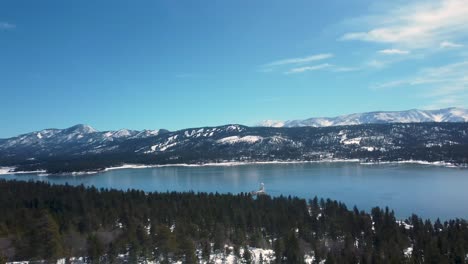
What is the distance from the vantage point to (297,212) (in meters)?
61.8

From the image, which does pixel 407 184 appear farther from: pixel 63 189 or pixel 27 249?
pixel 27 249

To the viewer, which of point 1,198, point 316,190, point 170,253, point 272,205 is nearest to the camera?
point 170,253

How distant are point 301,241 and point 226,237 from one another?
9262 millimetres

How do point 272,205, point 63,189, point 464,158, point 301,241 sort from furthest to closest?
point 464,158 → point 63,189 → point 272,205 → point 301,241

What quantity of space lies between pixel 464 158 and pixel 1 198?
184 m

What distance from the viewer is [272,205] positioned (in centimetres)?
6694

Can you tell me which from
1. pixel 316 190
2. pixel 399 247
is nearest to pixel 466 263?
pixel 399 247

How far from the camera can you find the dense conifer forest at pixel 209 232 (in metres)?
39.8

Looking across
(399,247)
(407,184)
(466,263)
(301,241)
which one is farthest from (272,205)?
(407,184)

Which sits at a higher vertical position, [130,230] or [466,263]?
[130,230]

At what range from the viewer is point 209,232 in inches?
2028

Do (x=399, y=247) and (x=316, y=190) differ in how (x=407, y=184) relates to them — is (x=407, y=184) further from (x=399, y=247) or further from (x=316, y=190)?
(x=399, y=247)

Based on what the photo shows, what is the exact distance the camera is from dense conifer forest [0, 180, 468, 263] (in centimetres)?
3981

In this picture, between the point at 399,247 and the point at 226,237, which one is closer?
the point at 399,247
